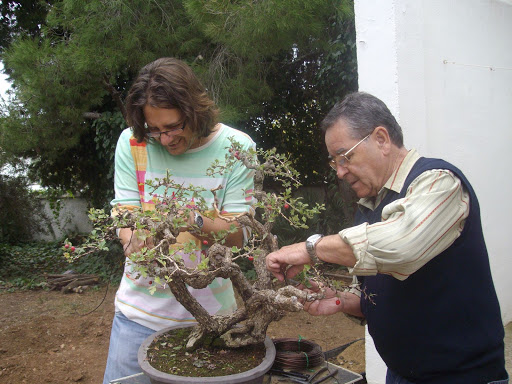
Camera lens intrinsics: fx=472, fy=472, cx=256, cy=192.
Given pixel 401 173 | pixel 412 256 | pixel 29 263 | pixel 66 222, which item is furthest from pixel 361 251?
pixel 66 222

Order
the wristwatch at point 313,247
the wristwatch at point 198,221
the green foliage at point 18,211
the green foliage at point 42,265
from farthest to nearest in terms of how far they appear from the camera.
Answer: the green foliage at point 18,211 → the green foliage at point 42,265 → the wristwatch at point 198,221 → the wristwatch at point 313,247

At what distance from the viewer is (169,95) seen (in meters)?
1.65

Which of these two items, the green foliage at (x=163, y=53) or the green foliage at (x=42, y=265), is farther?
the green foliage at (x=42, y=265)

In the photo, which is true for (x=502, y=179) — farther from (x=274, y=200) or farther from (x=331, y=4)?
(x=274, y=200)

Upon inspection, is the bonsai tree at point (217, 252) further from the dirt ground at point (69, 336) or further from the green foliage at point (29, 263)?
the green foliage at point (29, 263)

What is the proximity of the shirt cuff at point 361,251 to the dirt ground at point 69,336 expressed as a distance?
3.06m

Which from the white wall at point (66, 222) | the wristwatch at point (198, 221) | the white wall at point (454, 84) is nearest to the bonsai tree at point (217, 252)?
the wristwatch at point (198, 221)

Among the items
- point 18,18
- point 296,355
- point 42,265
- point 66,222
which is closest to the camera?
point 296,355

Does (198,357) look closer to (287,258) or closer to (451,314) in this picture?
(287,258)

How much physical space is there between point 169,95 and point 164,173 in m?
0.29

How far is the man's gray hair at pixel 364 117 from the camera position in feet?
4.75

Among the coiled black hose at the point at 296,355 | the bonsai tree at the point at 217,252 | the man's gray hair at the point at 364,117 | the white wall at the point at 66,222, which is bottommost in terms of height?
the white wall at the point at 66,222

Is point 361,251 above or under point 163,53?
under

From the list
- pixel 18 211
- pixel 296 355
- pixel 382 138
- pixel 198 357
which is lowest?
pixel 18 211
